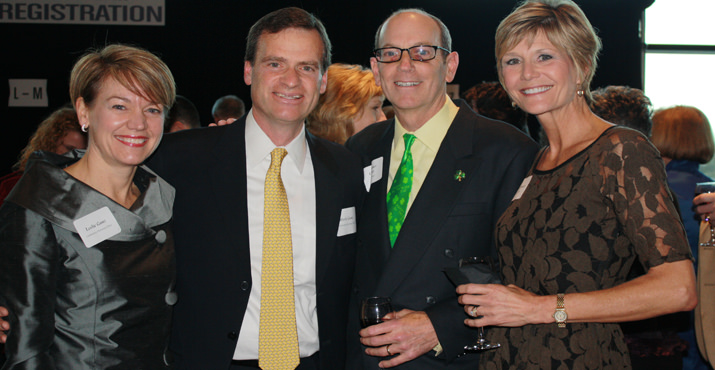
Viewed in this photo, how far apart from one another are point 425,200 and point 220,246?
2.74 ft

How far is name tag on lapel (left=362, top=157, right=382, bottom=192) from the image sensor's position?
9.02ft

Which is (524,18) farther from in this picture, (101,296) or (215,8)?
(215,8)

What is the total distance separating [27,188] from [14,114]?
6157 mm

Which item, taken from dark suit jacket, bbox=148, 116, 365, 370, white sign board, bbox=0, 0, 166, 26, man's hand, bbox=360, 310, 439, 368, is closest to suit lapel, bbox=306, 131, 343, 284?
dark suit jacket, bbox=148, 116, 365, 370

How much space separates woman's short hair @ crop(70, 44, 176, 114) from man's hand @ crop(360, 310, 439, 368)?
1.18 m

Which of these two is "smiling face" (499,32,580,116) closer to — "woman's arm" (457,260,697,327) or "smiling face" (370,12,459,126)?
"smiling face" (370,12,459,126)

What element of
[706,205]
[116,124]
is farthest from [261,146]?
[706,205]

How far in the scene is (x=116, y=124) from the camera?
2195mm

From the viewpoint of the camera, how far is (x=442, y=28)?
2.76 meters

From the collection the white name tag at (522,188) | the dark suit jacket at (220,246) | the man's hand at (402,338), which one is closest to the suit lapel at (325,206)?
the dark suit jacket at (220,246)

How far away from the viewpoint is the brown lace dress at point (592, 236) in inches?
73.9

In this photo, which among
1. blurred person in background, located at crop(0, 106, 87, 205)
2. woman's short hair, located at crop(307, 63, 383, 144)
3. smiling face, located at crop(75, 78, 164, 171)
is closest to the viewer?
smiling face, located at crop(75, 78, 164, 171)

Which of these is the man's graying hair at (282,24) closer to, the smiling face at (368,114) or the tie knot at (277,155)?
the tie knot at (277,155)

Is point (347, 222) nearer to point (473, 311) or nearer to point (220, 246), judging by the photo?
point (220, 246)
